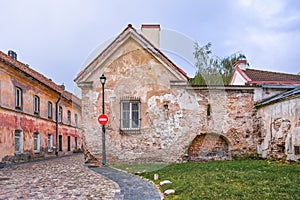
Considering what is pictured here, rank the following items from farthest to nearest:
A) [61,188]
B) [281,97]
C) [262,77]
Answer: [262,77] < [281,97] < [61,188]

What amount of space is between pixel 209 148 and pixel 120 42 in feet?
22.8

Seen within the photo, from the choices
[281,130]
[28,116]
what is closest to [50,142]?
[28,116]

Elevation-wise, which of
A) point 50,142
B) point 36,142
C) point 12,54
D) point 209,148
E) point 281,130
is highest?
point 12,54

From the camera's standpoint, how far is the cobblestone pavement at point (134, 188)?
287 inches

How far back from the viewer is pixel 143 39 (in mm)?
14867

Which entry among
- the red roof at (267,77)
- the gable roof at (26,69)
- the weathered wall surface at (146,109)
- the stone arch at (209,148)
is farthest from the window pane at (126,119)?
the red roof at (267,77)

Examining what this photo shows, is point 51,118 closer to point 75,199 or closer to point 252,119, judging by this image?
point 252,119

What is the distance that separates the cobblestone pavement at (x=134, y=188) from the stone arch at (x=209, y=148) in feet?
17.6

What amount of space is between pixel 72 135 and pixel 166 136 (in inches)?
757

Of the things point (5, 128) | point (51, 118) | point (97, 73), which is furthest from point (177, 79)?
point (51, 118)

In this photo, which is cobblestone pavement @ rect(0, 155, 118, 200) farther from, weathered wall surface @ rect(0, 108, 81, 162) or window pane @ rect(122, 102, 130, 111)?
weathered wall surface @ rect(0, 108, 81, 162)

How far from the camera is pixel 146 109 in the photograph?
1468 centimetres

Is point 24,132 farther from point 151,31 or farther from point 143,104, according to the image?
point 151,31

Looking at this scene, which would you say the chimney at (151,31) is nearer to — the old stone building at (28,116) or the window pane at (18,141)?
the old stone building at (28,116)
